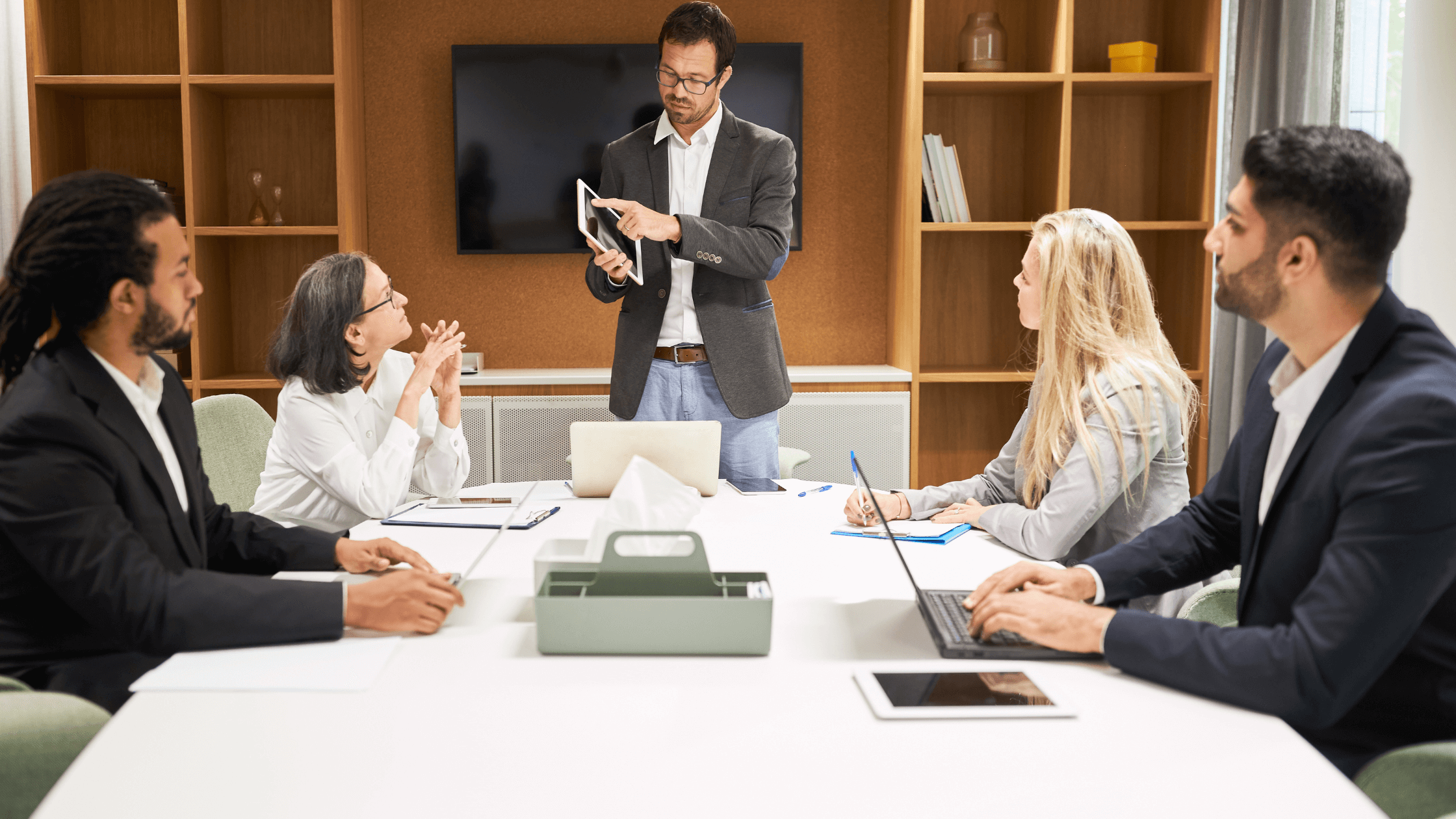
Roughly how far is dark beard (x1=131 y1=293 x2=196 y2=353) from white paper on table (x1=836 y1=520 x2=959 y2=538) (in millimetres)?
1053

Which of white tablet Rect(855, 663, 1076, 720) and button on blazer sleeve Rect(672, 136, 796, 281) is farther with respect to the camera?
button on blazer sleeve Rect(672, 136, 796, 281)

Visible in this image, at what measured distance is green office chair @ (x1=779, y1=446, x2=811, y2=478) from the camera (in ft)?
9.62

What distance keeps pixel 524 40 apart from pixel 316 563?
2.89 m

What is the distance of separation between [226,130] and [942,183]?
270 cm

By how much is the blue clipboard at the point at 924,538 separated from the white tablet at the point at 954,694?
0.59 metres

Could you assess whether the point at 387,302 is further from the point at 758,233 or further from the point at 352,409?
the point at 758,233

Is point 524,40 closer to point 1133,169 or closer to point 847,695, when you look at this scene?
point 1133,169

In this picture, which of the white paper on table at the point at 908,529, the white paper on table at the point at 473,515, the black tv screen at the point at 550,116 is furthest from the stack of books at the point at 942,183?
the white paper on table at the point at 473,515

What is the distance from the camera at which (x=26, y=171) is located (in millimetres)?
3588

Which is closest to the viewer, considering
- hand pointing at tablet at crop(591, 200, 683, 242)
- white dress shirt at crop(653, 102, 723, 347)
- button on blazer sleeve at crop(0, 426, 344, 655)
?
button on blazer sleeve at crop(0, 426, 344, 655)

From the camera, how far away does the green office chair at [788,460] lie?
9.62ft

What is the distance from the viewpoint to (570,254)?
3.98 metres

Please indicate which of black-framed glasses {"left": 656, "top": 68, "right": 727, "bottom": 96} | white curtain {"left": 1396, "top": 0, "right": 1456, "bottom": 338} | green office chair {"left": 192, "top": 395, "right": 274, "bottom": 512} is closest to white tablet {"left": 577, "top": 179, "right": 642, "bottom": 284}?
black-framed glasses {"left": 656, "top": 68, "right": 727, "bottom": 96}

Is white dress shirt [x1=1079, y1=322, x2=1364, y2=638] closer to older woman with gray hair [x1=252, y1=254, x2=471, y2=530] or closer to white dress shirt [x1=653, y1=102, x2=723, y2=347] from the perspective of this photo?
older woman with gray hair [x1=252, y1=254, x2=471, y2=530]
